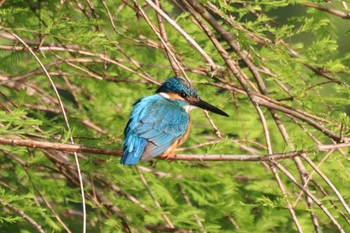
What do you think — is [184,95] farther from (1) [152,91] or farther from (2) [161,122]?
(1) [152,91]

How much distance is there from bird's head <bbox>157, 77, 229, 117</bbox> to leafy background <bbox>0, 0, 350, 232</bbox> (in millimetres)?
72

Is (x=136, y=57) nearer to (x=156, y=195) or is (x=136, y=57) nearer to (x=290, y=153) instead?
(x=156, y=195)

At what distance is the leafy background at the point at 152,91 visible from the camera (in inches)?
156

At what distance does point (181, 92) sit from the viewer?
14.5 ft

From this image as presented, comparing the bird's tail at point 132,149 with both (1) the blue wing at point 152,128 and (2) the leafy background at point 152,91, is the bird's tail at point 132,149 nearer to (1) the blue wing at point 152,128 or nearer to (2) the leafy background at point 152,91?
(1) the blue wing at point 152,128

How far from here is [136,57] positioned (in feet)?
18.0

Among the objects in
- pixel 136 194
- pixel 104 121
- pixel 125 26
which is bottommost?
pixel 136 194

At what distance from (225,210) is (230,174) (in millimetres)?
439

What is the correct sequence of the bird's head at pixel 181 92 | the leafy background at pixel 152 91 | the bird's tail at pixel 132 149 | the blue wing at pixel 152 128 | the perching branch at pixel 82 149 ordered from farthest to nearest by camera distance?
1. the bird's head at pixel 181 92
2. the leafy background at pixel 152 91
3. the blue wing at pixel 152 128
4. the bird's tail at pixel 132 149
5. the perching branch at pixel 82 149

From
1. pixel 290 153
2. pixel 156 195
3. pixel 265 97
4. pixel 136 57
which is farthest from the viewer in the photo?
pixel 136 57

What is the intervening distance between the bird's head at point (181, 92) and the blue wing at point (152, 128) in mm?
43

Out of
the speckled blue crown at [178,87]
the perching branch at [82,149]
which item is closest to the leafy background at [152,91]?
the speckled blue crown at [178,87]

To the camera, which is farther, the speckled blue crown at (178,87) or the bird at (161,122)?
the speckled blue crown at (178,87)

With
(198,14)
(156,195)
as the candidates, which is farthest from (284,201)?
(156,195)
